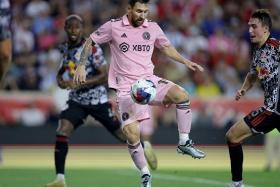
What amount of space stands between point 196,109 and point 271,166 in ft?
14.3

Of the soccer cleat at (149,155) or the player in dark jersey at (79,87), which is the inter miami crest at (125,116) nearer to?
the player in dark jersey at (79,87)

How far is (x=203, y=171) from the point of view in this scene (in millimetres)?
15758

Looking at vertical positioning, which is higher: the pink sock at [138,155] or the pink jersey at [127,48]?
the pink jersey at [127,48]

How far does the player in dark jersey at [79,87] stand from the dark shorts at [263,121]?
271cm

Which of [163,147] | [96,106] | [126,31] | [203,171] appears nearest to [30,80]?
[163,147]

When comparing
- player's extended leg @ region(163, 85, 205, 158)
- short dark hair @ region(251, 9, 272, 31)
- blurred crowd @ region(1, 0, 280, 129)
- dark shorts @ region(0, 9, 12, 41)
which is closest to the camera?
dark shorts @ region(0, 9, 12, 41)

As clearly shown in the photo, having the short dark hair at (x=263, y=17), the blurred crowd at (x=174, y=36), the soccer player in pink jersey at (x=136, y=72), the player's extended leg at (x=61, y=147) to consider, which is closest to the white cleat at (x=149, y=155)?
the player's extended leg at (x=61, y=147)

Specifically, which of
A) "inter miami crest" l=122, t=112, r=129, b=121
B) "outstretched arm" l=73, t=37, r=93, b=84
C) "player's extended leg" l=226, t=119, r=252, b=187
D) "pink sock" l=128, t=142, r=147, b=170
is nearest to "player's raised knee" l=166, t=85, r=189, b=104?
"inter miami crest" l=122, t=112, r=129, b=121

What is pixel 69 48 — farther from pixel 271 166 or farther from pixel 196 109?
pixel 196 109

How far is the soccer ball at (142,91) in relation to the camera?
34.8 feet

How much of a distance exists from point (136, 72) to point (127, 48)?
0.33 metres

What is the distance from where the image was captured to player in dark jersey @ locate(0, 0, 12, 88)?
9445mm

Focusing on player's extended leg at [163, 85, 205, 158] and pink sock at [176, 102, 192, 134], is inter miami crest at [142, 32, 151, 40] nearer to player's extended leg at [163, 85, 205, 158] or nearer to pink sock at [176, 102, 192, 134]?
player's extended leg at [163, 85, 205, 158]

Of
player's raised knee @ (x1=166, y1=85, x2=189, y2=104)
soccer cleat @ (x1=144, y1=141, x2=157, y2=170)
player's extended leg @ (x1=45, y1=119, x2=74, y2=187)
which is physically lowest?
soccer cleat @ (x1=144, y1=141, x2=157, y2=170)
